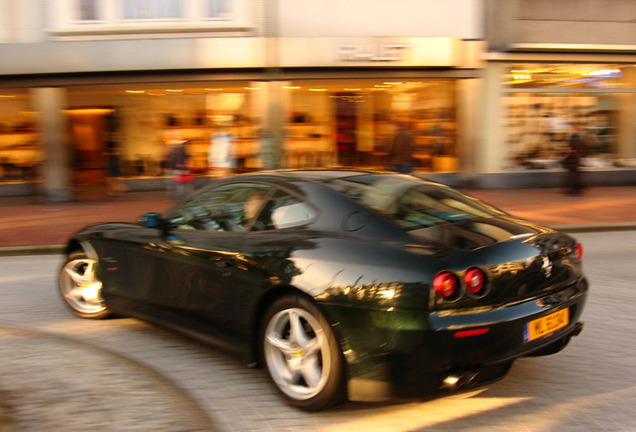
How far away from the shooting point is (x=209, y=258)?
407 centimetres

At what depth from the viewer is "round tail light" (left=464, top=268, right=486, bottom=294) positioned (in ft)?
10.4

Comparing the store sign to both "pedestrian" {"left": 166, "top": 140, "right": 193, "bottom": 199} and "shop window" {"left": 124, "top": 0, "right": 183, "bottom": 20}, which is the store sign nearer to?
"shop window" {"left": 124, "top": 0, "right": 183, "bottom": 20}

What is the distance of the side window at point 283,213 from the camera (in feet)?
12.5

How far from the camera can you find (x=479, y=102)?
1716cm

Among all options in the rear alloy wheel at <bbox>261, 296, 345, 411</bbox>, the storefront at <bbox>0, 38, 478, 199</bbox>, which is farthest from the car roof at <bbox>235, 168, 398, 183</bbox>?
the storefront at <bbox>0, 38, 478, 199</bbox>

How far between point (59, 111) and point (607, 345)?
1511 cm

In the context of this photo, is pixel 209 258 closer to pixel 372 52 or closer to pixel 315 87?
pixel 372 52

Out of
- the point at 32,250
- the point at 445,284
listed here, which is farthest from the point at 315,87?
the point at 445,284

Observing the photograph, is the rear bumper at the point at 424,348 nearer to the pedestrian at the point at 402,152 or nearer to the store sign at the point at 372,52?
the pedestrian at the point at 402,152

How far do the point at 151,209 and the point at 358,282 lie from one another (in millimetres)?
11440

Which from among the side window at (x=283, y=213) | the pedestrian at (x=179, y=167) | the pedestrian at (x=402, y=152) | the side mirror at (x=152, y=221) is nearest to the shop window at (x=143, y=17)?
the pedestrian at (x=179, y=167)

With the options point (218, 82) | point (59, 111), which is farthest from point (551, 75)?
point (59, 111)

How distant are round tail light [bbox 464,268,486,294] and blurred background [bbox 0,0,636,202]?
12456 mm

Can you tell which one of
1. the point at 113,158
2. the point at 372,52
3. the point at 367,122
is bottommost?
the point at 113,158
